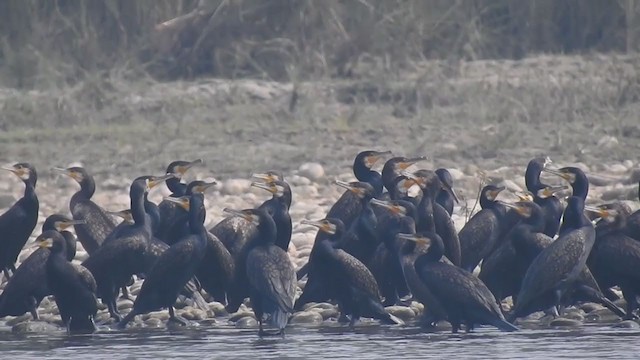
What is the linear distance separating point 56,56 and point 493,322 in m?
12.2

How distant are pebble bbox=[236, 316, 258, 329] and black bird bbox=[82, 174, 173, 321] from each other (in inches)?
34.8

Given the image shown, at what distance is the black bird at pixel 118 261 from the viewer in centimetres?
1448

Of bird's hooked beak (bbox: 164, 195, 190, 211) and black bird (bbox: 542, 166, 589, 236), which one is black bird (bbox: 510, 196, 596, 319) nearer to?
black bird (bbox: 542, 166, 589, 236)

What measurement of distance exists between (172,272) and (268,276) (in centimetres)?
80

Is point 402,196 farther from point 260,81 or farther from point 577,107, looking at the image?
point 260,81

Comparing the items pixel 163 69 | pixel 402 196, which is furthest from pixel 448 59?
pixel 402 196

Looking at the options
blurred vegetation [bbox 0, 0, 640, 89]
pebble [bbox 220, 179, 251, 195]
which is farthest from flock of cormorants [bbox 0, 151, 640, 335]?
blurred vegetation [bbox 0, 0, 640, 89]

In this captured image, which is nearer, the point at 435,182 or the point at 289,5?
the point at 435,182

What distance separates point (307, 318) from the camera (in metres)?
14.5

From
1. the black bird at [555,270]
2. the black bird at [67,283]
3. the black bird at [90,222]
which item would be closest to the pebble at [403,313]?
the black bird at [555,270]

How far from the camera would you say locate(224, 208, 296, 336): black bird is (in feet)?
44.9

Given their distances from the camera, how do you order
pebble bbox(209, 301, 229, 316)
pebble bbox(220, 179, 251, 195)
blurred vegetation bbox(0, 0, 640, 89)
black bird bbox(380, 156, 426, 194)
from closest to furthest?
pebble bbox(209, 301, 229, 316)
black bird bbox(380, 156, 426, 194)
pebble bbox(220, 179, 251, 195)
blurred vegetation bbox(0, 0, 640, 89)

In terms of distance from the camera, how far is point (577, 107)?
21672mm

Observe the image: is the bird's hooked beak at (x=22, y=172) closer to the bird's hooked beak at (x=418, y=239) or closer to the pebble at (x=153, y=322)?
the pebble at (x=153, y=322)
